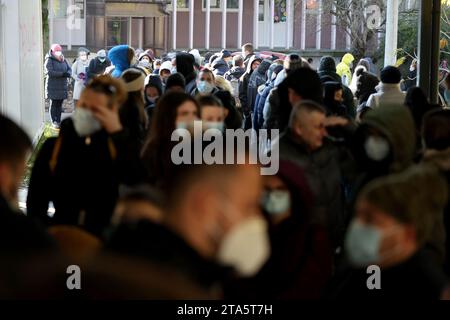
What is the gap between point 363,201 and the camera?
4.48 meters

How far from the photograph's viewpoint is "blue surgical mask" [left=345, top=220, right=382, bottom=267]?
4.38 meters

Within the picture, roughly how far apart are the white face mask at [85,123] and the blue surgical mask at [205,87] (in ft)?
20.9

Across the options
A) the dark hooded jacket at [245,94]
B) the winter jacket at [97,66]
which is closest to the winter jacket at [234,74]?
the dark hooded jacket at [245,94]

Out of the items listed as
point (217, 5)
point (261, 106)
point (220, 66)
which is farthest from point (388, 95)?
point (217, 5)

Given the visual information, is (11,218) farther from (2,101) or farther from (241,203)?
(2,101)

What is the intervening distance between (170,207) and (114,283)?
3.26ft

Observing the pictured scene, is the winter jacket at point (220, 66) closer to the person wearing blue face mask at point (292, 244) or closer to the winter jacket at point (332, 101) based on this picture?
the winter jacket at point (332, 101)

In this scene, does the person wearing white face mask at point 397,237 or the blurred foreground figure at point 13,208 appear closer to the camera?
the blurred foreground figure at point 13,208

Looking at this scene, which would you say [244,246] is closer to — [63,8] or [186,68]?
[186,68]

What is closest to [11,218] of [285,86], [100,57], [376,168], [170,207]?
[170,207]

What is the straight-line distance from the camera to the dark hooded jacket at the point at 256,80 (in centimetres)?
1872

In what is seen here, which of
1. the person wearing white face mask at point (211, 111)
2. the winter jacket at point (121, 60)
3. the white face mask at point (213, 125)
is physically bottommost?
the white face mask at point (213, 125)
